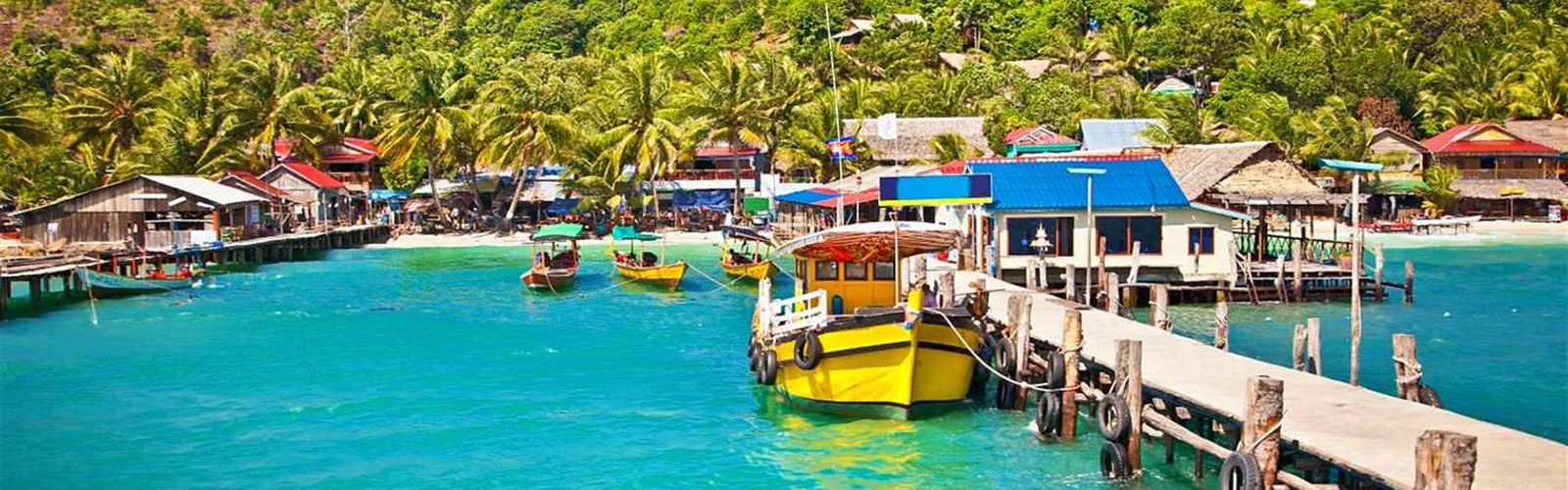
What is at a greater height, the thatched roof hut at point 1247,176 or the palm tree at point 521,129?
the palm tree at point 521,129

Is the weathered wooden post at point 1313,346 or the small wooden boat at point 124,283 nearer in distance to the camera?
the weathered wooden post at point 1313,346

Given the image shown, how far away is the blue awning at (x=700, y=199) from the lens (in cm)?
7956

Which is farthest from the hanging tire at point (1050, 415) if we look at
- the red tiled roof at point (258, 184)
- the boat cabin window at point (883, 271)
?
the red tiled roof at point (258, 184)

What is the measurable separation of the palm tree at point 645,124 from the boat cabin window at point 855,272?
45.3 metres

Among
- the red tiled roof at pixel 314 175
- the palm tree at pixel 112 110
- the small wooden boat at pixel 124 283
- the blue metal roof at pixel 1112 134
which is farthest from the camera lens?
the palm tree at pixel 112 110

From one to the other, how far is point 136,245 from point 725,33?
7743 cm

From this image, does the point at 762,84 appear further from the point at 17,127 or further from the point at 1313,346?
the point at 1313,346

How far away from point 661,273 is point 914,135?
79.4 ft

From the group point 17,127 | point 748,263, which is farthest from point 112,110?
point 748,263

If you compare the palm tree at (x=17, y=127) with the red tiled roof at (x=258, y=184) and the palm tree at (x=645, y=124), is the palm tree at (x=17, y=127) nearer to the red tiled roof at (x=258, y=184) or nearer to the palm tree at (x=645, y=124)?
the red tiled roof at (x=258, y=184)

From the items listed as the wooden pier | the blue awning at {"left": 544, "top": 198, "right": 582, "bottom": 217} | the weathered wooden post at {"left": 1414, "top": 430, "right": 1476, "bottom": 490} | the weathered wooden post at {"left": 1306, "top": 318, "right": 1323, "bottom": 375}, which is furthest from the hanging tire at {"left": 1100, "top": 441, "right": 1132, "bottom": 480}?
the blue awning at {"left": 544, "top": 198, "right": 582, "bottom": 217}

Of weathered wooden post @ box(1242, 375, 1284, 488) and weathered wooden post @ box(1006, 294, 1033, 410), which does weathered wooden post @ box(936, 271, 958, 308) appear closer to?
weathered wooden post @ box(1006, 294, 1033, 410)

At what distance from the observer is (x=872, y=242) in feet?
86.8

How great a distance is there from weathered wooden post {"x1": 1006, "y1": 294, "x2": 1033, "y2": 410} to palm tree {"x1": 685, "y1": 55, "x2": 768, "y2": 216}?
47719 mm
